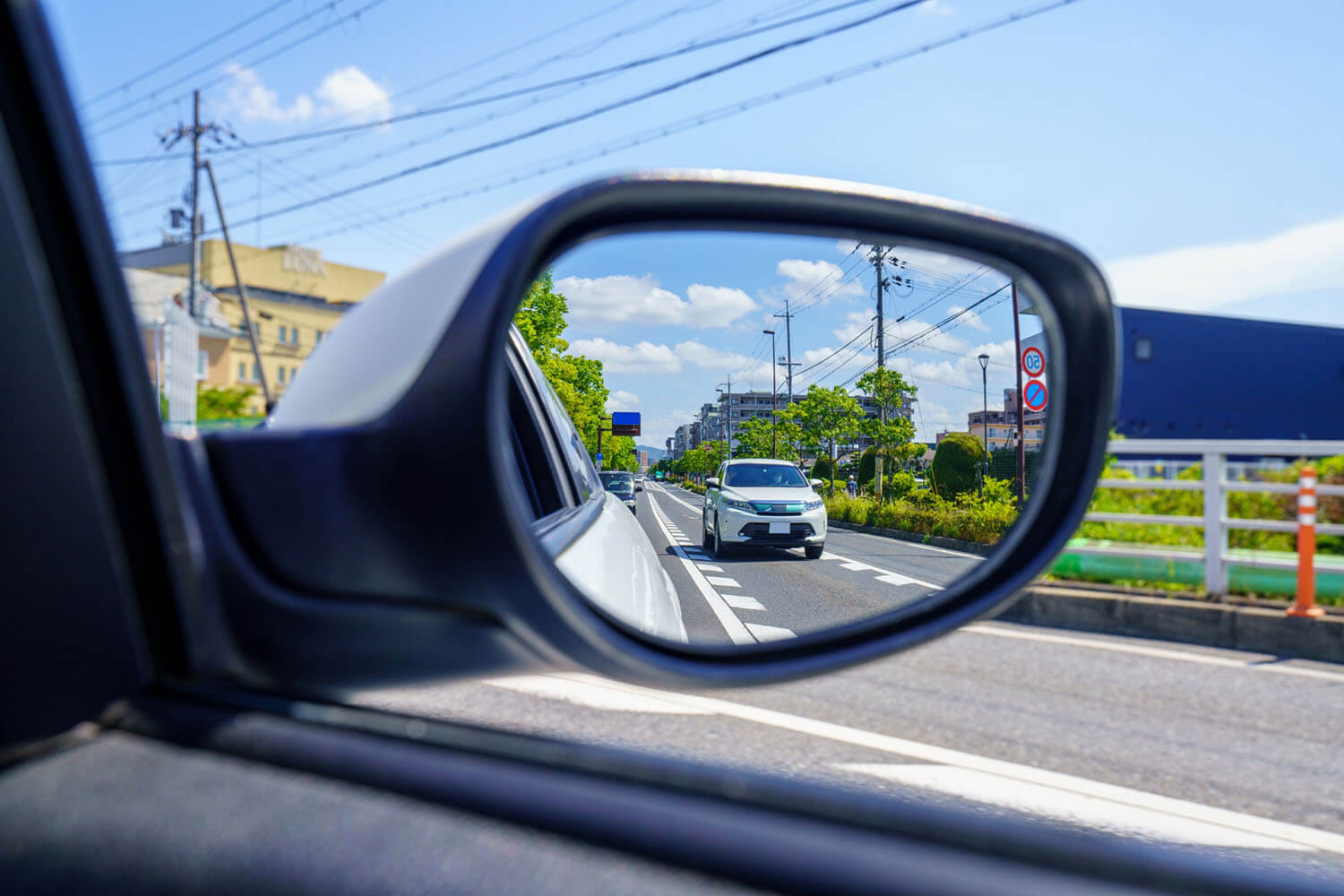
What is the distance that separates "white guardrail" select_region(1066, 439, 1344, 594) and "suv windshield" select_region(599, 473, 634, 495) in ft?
13.7

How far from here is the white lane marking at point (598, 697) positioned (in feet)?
11.8

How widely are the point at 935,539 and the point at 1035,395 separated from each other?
17.5 inches

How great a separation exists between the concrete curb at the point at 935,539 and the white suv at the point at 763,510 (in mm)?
66

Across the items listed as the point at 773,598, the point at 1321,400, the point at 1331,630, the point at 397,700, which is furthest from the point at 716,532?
the point at 1321,400

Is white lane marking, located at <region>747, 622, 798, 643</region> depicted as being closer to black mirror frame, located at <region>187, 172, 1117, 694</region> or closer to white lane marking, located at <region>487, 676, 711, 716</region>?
black mirror frame, located at <region>187, 172, 1117, 694</region>

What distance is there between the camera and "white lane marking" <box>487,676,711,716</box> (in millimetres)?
3609

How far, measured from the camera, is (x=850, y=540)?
1757 millimetres

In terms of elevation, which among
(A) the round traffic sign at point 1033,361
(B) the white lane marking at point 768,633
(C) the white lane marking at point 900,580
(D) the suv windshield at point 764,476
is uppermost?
(A) the round traffic sign at point 1033,361

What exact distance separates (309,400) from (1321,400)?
38.5 ft

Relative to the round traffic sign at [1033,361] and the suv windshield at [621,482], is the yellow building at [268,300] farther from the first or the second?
the suv windshield at [621,482]

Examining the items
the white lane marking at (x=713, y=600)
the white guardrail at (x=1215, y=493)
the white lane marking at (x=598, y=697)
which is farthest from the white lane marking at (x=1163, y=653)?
the white lane marking at (x=713, y=600)

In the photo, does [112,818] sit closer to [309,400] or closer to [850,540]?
[309,400]

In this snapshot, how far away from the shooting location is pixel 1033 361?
1371mm

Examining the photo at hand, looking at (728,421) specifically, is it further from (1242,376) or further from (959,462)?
(1242,376)
